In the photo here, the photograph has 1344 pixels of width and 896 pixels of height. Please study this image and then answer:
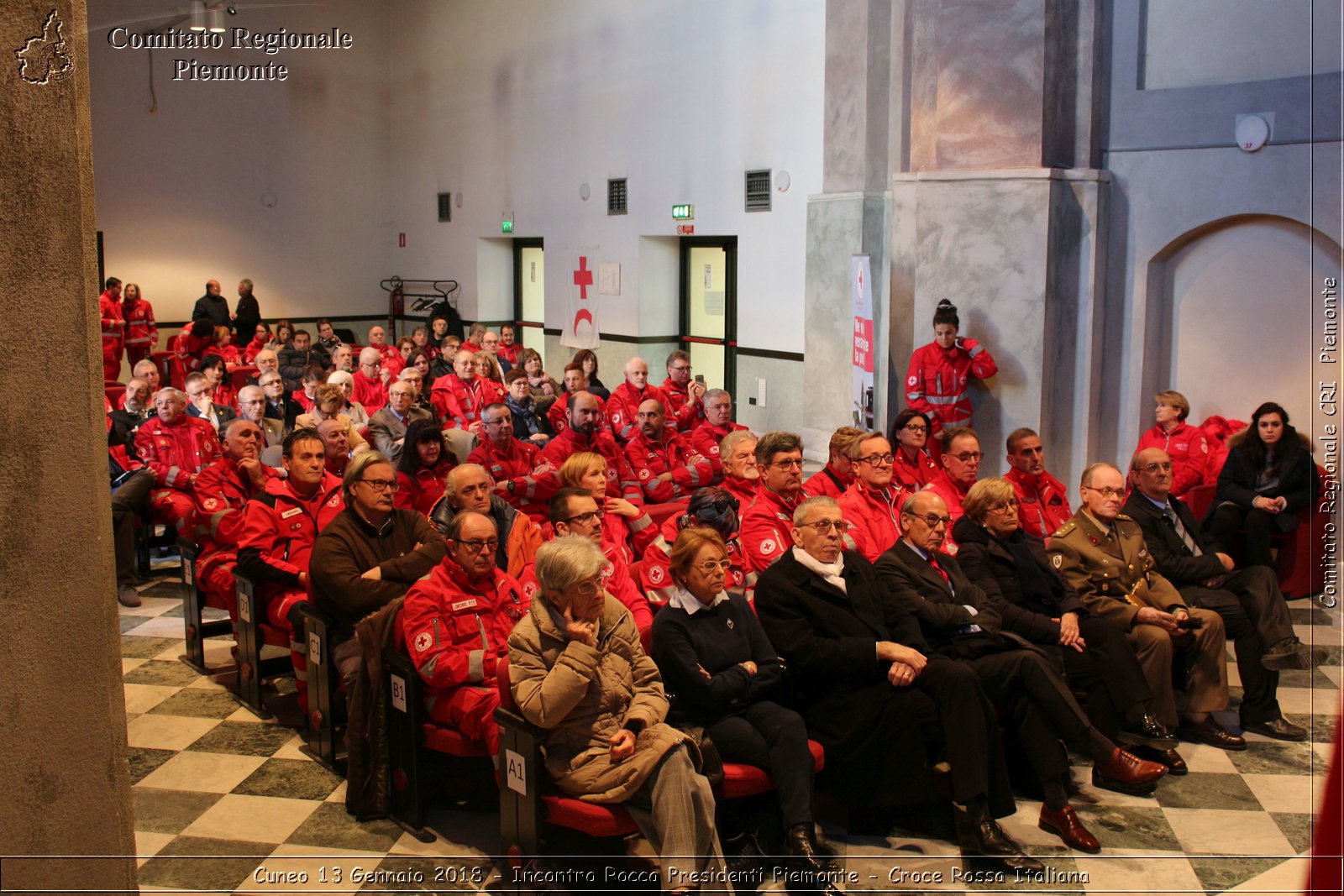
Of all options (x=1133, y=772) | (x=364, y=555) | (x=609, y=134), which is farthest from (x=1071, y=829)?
(x=609, y=134)

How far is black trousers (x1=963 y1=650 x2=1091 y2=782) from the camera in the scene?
13.8 ft

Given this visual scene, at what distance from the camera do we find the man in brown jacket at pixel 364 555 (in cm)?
448

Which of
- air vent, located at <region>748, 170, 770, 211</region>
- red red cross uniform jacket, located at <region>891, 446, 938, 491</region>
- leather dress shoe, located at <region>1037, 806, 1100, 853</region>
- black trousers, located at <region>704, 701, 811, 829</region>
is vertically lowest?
leather dress shoe, located at <region>1037, 806, 1100, 853</region>

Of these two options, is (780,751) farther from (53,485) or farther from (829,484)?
(53,485)

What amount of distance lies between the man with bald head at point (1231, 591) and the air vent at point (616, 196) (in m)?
9.23

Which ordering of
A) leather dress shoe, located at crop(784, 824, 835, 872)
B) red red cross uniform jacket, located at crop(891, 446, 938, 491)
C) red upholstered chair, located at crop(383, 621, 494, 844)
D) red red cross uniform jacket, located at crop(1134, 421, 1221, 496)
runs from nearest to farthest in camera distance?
1. leather dress shoe, located at crop(784, 824, 835, 872)
2. red upholstered chair, located at crop(383, 621, 494, 844)
3. red red cross uniform jacket, located at crop(891, 446, 938, 491)
4. red red cross uniform jacket, located at crop(1134, 421, 1221, 496)

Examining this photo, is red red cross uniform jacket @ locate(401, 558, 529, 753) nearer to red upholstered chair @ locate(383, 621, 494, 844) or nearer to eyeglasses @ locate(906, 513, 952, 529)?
red upholstered chair @ locate(383, 621, 494, 844)

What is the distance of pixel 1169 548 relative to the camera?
5.52 meters

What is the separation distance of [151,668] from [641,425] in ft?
9.81

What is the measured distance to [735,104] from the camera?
1195cm

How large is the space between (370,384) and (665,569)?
21.0 ft

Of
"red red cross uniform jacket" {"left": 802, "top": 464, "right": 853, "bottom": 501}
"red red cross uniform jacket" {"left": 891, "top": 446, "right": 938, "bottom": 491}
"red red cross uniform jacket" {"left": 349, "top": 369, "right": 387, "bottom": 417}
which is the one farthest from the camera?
"red red cross uniform jacket" {"left": 349, "top": 369, "right": 387, "bottom": 417}

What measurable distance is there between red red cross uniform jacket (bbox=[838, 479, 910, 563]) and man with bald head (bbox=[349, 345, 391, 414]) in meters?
6.02

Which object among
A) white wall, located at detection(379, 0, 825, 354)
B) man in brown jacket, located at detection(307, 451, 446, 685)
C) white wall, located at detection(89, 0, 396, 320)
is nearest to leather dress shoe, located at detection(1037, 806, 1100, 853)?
man in brown jacket, located at detection(307, 451, 446, 685)
